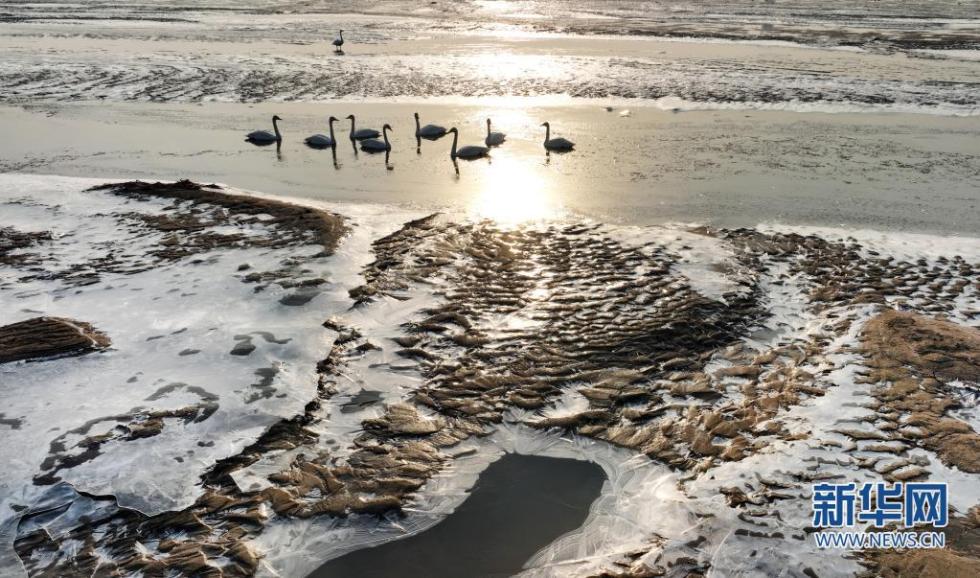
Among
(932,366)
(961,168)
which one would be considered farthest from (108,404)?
(961,168)

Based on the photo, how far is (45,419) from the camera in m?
6.08

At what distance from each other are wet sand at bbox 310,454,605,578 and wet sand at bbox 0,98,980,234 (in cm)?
594

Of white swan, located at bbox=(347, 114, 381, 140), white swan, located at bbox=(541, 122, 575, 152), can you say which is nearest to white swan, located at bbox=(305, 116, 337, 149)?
white swan, located at bbox=(347, 114, 381, 140)

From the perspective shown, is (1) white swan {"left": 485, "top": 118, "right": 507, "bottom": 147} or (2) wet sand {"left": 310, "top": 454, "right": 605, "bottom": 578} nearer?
(2) wet sand {"left": 310, "top": 454, "right": 605, "bottom": 578}

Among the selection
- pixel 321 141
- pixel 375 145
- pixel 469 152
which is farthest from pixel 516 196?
pixel 321 141

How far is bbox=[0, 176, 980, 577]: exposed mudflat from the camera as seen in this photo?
200 inches

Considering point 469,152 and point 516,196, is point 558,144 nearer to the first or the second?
point 469,152

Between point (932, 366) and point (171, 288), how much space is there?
8541 mm

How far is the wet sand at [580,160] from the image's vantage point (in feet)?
38.1

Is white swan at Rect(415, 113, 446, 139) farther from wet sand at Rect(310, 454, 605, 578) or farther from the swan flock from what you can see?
wet sand at Rect(310, 454, 605, 578)

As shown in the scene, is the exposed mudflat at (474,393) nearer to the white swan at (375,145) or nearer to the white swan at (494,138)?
the white swan at (375,145)

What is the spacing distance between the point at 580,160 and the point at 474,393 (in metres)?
8.43

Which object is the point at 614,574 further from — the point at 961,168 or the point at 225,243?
the point at 961,168

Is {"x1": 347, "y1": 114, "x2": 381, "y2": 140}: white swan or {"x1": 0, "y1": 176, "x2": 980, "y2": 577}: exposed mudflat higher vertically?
{"x1": 347, "y1": 114, "x2": 381, "y2": 140}: white swan
